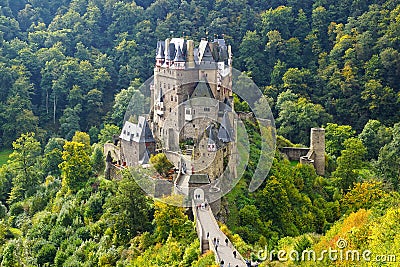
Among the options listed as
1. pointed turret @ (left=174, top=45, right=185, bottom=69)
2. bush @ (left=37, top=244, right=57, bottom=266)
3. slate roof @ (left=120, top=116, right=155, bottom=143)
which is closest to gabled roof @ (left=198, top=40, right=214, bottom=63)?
pointed turret @ (left=174, top=45, right=185, bottom=69)

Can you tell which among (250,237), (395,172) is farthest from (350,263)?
(395,172)

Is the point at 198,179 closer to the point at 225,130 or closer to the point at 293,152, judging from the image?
the point at 225,130

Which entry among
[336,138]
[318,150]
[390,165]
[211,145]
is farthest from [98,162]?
[390,165]

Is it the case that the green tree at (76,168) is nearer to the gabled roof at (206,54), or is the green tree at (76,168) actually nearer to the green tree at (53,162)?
the green tree at (53,162)

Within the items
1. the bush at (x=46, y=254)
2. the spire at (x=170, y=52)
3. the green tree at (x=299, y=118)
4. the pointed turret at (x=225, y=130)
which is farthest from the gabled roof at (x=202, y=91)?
the green tree at (x=299, y=118)

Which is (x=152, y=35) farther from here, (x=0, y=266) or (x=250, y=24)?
(x=0, y=266)

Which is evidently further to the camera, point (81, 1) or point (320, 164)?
point (81, 1)

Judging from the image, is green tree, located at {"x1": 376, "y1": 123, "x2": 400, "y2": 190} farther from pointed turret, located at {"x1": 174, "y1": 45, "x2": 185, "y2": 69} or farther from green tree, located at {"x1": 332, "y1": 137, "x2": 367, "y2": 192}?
pointed turret, located at {"x1": 174, "y1": 45, "x2": 185, "y2": 69}
